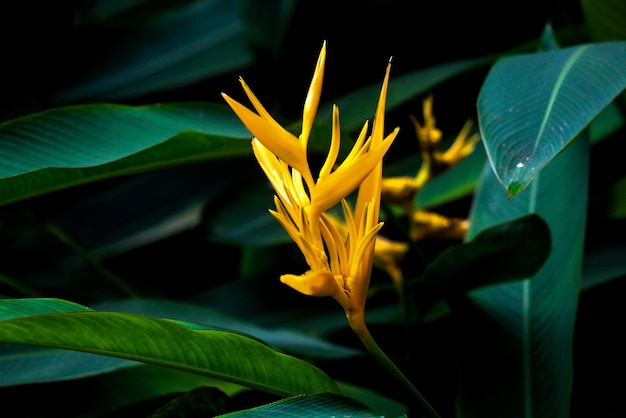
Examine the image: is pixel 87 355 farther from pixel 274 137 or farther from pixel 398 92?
pixel 398 92

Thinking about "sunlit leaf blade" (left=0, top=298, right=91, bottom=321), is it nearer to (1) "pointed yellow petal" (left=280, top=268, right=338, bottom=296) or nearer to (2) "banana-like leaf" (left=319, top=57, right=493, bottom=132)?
(1) "pointed yellow petal" (left=280, top=268, right=338, bottom=296)

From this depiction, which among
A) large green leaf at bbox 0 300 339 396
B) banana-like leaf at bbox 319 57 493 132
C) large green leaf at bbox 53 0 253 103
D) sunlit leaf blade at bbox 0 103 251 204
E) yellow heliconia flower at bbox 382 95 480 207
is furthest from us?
large green leaf at bbox 53 0 253 103

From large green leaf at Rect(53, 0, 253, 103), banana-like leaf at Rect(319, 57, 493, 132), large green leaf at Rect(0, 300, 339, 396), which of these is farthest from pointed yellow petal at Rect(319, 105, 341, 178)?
large green leaf at Rect(53, 0, 253, 103)

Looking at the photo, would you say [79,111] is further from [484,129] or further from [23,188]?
[484,129]

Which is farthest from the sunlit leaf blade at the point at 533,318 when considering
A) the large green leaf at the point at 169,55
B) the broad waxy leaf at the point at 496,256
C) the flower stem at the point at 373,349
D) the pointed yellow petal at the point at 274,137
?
the large green leaf at the point at 169,55

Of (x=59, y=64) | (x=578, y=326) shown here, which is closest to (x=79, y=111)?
(x=578, y=326)

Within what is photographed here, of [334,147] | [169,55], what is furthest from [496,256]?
[169,55]
